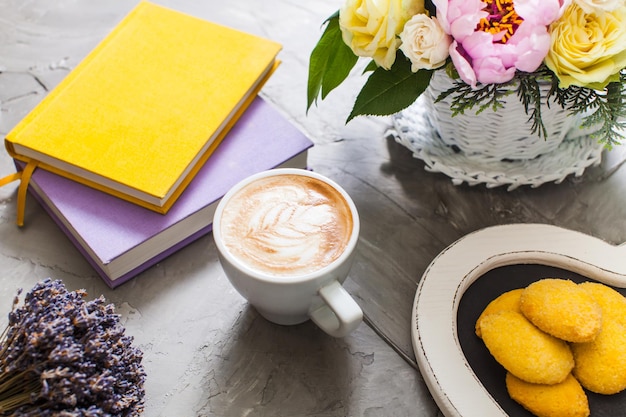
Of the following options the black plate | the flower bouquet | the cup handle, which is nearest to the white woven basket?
the flower bouquet

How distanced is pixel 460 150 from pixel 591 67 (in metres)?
0.23

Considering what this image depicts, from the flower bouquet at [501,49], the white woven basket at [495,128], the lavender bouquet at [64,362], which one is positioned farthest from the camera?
the white woven basket at [495,128]

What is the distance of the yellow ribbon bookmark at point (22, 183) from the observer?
74 centimetres

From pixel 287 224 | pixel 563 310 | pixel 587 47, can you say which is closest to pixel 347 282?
pixel 287 224

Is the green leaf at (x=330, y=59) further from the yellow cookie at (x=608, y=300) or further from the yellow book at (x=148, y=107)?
the yellow cookie at (x=608, y=300)

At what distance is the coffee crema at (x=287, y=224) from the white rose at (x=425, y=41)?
0.16 m

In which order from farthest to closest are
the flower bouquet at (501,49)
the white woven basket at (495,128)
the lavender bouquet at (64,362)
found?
the white woven basket at (495,128) < the flower bouquet at (501,49) < the lavender bouquet at (64,362)

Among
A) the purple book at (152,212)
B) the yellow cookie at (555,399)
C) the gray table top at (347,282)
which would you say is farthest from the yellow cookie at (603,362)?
the purple book at (152,212)

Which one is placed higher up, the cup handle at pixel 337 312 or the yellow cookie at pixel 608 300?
the yellow cookie at pixel 608 300

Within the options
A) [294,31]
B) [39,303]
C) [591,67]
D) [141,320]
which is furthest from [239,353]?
[294,31]

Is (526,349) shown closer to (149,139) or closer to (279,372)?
(279,372)

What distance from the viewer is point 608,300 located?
24.8 inches

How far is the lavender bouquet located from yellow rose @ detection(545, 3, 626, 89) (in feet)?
1.57

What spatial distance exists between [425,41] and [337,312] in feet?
0.89
